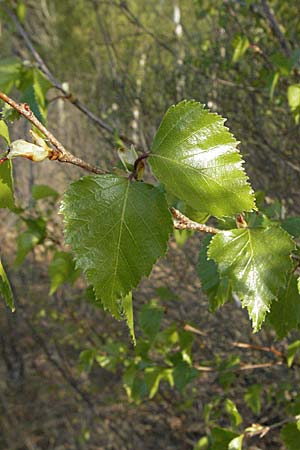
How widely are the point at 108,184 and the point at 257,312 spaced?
0.27 meters

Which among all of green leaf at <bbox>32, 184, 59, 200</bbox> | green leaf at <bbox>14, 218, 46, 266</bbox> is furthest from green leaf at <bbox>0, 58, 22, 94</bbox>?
green leaf at <bbox>14, 218, 46, 266</bbox>

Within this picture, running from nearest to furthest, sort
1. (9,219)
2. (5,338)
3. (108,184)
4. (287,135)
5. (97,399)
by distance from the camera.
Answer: (108,184) < (287,135) < (97,399) < (5,338) < (9,219)

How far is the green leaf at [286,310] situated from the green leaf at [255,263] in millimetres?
186

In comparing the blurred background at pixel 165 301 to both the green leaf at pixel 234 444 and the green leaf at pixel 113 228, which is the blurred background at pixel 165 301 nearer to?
the green leaf at pixel 234 444

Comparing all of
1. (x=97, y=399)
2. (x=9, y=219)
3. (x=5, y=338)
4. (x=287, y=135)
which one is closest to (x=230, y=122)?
(x=287, y=135)

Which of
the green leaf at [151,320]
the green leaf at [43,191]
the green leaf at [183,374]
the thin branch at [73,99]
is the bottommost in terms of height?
the green leaf at [183,374]

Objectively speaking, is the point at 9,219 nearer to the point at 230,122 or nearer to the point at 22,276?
the point at 22,276

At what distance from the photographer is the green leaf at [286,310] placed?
0.92 m

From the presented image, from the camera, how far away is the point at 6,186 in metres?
0.72

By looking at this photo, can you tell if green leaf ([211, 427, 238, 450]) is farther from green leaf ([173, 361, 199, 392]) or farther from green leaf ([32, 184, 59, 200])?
green leaf ([32, 184, 59, 200])

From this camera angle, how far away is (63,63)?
6.66m

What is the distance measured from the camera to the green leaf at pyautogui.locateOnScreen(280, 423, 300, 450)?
3.22ft

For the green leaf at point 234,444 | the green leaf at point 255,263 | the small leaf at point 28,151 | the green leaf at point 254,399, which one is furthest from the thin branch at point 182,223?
the green leaf at point 254,399

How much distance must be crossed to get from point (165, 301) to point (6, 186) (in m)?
2.86
